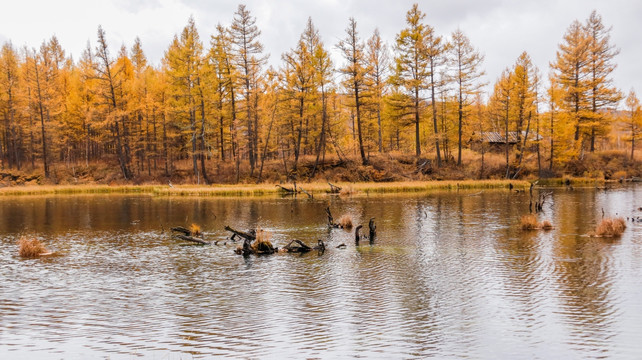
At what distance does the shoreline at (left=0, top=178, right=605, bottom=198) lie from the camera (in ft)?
155

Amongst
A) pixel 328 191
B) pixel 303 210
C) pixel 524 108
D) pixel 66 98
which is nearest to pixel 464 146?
pixel 524 108

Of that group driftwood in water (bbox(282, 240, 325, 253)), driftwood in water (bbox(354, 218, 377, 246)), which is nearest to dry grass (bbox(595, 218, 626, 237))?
driftwood in water (bbox(354, 218, 377, 246))

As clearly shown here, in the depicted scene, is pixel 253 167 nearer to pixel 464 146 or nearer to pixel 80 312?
pixel 464 146

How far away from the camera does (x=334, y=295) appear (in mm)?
12961

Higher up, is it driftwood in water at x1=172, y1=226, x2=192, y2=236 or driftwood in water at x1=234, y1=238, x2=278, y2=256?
driftwood in water at x1=172, y1=226, x2=192, y2=236

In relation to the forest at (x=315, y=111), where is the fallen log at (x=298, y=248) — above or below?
below

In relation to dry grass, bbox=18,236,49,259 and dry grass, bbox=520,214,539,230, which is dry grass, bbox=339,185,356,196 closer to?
dry grass, bbox=520,214,539,230

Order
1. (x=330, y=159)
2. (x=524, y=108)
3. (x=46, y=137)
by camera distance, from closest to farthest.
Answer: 1. (x=524, y=108)
2. (x=330, y=159)
3. (x=46, y=137)

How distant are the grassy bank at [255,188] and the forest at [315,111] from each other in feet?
14.6

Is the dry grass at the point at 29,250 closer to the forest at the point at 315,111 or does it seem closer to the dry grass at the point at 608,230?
the dry grass at the point at 608,230

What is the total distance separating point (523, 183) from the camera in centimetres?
5075

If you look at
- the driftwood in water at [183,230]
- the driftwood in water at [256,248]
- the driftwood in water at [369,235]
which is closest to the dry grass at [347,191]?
the driftwood in water at [369,235]

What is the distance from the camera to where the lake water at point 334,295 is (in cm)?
947

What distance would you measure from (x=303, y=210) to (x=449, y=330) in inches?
933
